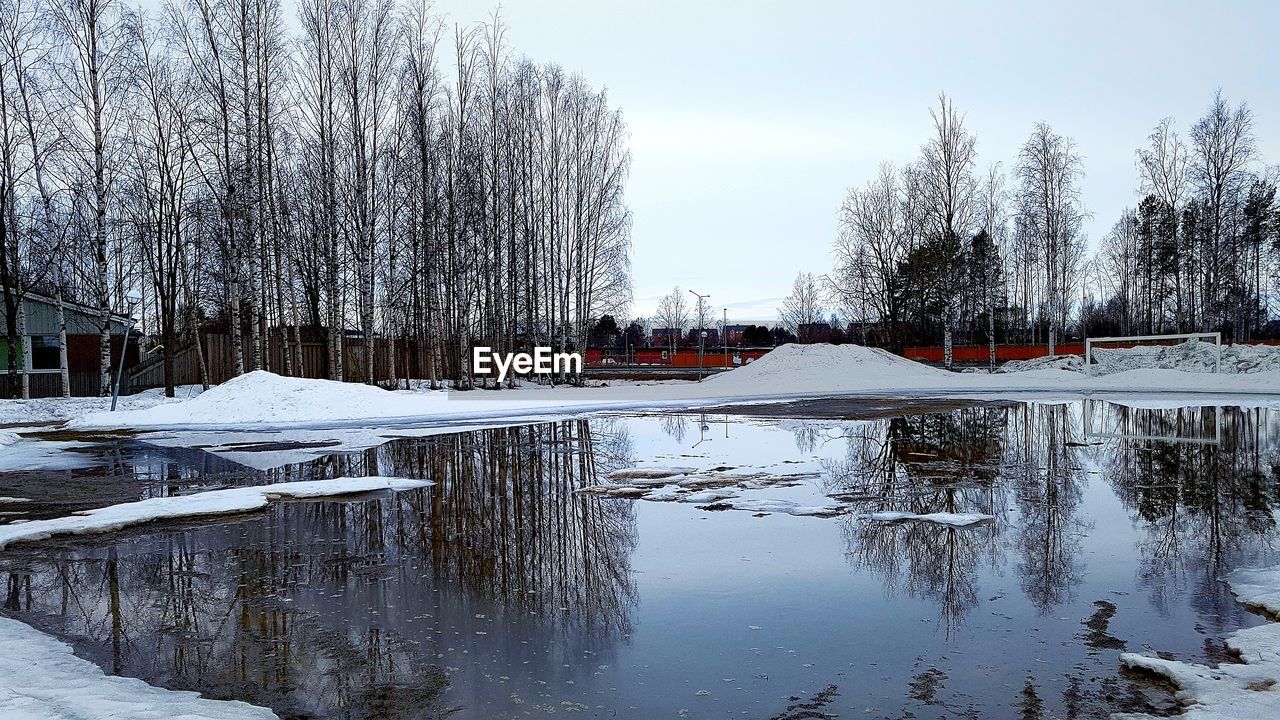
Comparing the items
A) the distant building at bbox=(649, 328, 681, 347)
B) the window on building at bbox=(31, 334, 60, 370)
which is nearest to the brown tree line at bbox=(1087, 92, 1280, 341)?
the window on building at bbox=(31, 334, 60, 370)

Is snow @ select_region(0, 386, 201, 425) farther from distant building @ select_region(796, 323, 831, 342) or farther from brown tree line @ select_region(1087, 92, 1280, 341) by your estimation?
distant building @ select_region(796, 323, 831, 342)

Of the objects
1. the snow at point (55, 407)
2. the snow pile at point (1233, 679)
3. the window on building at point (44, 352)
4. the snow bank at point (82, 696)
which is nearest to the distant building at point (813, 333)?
the window on building at point (44, 352)

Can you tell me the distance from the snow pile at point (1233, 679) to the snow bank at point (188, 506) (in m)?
8.81

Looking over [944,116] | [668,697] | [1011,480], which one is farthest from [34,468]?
[944,116]

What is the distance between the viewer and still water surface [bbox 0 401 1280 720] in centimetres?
439

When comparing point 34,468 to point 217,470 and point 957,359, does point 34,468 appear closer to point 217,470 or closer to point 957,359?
point 217,470

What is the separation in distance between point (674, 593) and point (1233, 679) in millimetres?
3468

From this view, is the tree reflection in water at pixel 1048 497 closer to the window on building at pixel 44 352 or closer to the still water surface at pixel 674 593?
the still water surface at pixel 674 593

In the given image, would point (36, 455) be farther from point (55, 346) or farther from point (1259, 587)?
point (55, 346)

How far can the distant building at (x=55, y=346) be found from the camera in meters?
37.1

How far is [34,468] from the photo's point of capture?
1371cm

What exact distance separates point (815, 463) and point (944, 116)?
138ft

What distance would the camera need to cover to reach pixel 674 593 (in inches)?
246

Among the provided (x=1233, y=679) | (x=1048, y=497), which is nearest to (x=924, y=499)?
(x=1048, y=497)
